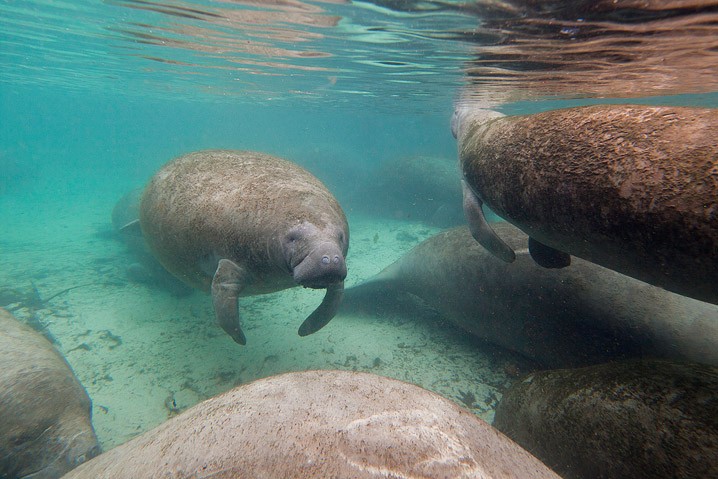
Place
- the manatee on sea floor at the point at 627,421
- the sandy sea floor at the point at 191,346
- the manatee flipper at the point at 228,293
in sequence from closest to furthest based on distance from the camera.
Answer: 1. the manatee on sea floor at the point at 627,421
2. the manatee flipper at the point at 228,293
3. the sandy sea floor at the point at 191,346

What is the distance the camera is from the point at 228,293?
432 cm

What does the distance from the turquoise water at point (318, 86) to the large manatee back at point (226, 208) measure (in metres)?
1.64

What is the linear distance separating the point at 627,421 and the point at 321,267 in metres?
2.47

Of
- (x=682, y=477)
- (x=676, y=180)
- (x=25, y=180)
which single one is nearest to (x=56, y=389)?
(x=682, y=477)

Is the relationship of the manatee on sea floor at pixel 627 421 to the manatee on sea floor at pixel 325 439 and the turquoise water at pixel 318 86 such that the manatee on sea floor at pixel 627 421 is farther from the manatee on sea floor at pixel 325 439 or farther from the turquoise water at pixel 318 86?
the turquoise water at pixel 318 86

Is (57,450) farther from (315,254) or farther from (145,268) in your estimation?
(145,268)

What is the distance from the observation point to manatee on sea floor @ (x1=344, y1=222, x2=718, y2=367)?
3.29 m

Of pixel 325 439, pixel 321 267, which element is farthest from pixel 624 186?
pixel 321 267

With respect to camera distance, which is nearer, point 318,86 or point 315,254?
point 315,254

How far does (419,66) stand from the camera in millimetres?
11930

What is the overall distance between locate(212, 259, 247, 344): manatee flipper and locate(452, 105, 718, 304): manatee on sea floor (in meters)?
3.09

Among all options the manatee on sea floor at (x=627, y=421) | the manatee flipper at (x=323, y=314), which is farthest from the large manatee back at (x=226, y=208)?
the manatee on sea floor at (x=627, y=421)

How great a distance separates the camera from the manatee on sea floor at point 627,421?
1862mm

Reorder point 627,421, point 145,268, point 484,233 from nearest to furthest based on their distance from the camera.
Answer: point 627,421 → point 484,233 → point 145,268
